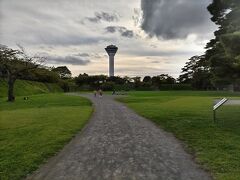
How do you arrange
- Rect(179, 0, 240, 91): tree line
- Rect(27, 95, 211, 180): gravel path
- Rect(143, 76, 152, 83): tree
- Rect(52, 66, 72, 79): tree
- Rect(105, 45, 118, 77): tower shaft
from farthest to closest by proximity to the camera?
Rect(105, 45, 118, 77): tower shaft
Rect(52, 66, 72, 79): tree
Rect(143, 76, 152, 83): tree
Rect(179, 0, 240, 91): tree line
Rect(27, 95, 211, 180): gravel path

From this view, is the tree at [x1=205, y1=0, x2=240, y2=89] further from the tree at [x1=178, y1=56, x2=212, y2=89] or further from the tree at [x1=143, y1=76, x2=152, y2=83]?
the tree at [x1=143, y1=76, x2=152, y2=83]

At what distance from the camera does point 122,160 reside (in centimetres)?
839

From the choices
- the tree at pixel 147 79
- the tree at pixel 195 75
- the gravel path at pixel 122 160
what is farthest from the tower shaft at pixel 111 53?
the gravel path at pixel 122 160


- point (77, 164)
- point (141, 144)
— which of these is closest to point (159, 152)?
point (141, 144)

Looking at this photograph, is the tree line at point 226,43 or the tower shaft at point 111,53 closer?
the tree line at point 226,43

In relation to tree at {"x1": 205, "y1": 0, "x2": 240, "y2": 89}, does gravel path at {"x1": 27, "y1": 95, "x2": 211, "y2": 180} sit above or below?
below

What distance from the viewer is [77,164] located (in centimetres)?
808

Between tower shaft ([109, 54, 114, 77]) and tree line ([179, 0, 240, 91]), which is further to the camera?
tower shaft ([109, 54, 114, 77])

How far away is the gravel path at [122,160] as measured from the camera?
7020mm

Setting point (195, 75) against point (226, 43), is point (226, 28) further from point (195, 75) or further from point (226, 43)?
point (195, 75)

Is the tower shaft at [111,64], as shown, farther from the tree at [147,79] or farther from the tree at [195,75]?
the tree at [195,75]

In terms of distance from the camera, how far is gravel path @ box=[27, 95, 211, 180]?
7020 millimetres

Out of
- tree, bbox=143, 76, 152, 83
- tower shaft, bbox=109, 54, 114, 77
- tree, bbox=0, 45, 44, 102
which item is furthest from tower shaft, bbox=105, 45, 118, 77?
tree, bbox=0, 45, 44, 102

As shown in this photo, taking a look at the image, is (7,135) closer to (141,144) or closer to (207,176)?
(141,144)
